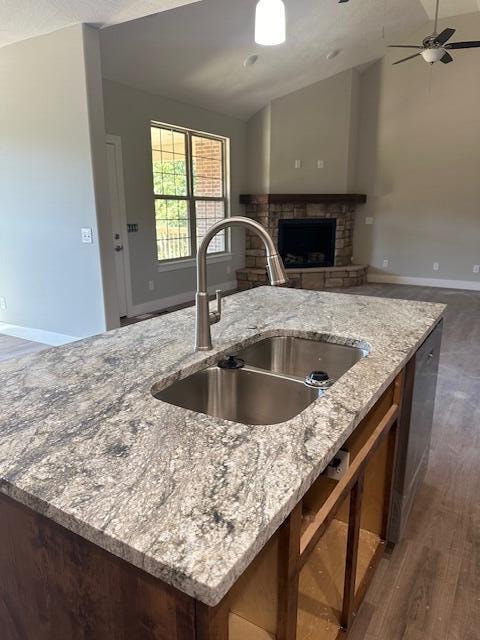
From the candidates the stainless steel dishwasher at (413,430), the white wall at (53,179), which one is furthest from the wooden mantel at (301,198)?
the stainless steel dishwasher at (413,430)

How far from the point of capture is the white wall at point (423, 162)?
6.61 metres

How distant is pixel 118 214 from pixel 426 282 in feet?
16.7

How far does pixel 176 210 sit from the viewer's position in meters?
5.98

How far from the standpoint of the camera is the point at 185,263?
621cm

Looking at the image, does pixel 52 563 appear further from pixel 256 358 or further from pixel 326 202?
pixel 326 202

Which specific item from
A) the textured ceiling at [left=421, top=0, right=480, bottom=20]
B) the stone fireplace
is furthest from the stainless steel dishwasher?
the textured ceiling at [left=421, top=0, right=480, bottom=20]

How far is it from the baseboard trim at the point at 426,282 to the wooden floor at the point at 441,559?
4554 millimetres

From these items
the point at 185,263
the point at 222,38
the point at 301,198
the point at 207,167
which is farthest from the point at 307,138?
the point at 185,263

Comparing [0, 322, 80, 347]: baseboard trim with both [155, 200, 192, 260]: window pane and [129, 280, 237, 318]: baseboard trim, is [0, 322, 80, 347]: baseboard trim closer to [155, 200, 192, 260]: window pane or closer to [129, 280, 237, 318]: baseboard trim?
[129, 280, 237, 318]: baseboard trim

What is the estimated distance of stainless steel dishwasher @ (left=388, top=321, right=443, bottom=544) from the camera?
1.60 metres

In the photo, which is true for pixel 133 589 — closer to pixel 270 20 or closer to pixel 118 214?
pixel 270 20

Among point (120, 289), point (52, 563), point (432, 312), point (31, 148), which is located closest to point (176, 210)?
point (120, 289)

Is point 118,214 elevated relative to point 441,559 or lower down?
elevated

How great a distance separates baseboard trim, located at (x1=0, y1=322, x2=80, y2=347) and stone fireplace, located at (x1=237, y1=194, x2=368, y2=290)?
136 inches
